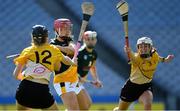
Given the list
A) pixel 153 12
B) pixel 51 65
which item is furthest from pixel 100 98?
pixel 51 65

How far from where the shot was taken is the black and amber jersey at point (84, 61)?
9227mm

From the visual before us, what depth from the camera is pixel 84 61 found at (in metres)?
9.30

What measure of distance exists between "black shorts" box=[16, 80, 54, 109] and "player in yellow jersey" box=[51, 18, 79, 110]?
878mm

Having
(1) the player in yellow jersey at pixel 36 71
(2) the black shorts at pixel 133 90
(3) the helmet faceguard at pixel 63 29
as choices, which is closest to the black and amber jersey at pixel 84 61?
(2) the black shorts at pixel 133 90

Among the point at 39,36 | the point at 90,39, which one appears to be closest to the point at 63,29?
the point at 39,36

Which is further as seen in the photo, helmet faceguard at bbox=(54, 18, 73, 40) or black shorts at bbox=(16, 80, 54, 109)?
helmet faceguard at bbox=(54, 18, 73, 40)

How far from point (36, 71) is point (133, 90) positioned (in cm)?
230

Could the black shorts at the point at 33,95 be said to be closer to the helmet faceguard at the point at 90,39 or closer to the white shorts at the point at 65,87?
the white shorts at the point at 65,87

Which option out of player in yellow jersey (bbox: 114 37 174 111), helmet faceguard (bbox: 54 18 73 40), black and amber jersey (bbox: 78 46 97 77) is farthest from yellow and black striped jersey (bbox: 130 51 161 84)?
black and amber jersey (bbox: 78 46 97 77)

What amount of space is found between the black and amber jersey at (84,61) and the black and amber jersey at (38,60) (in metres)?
2.86

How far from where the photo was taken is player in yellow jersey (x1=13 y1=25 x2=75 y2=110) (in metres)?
6.23

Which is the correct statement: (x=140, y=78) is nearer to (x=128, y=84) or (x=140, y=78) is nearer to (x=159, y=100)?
(x=128, y=84)

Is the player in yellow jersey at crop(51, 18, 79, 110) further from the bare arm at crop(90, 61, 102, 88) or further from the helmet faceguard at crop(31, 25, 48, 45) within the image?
the bare arm at crop(90, 61, 102, 88)

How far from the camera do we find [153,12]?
484 inches
